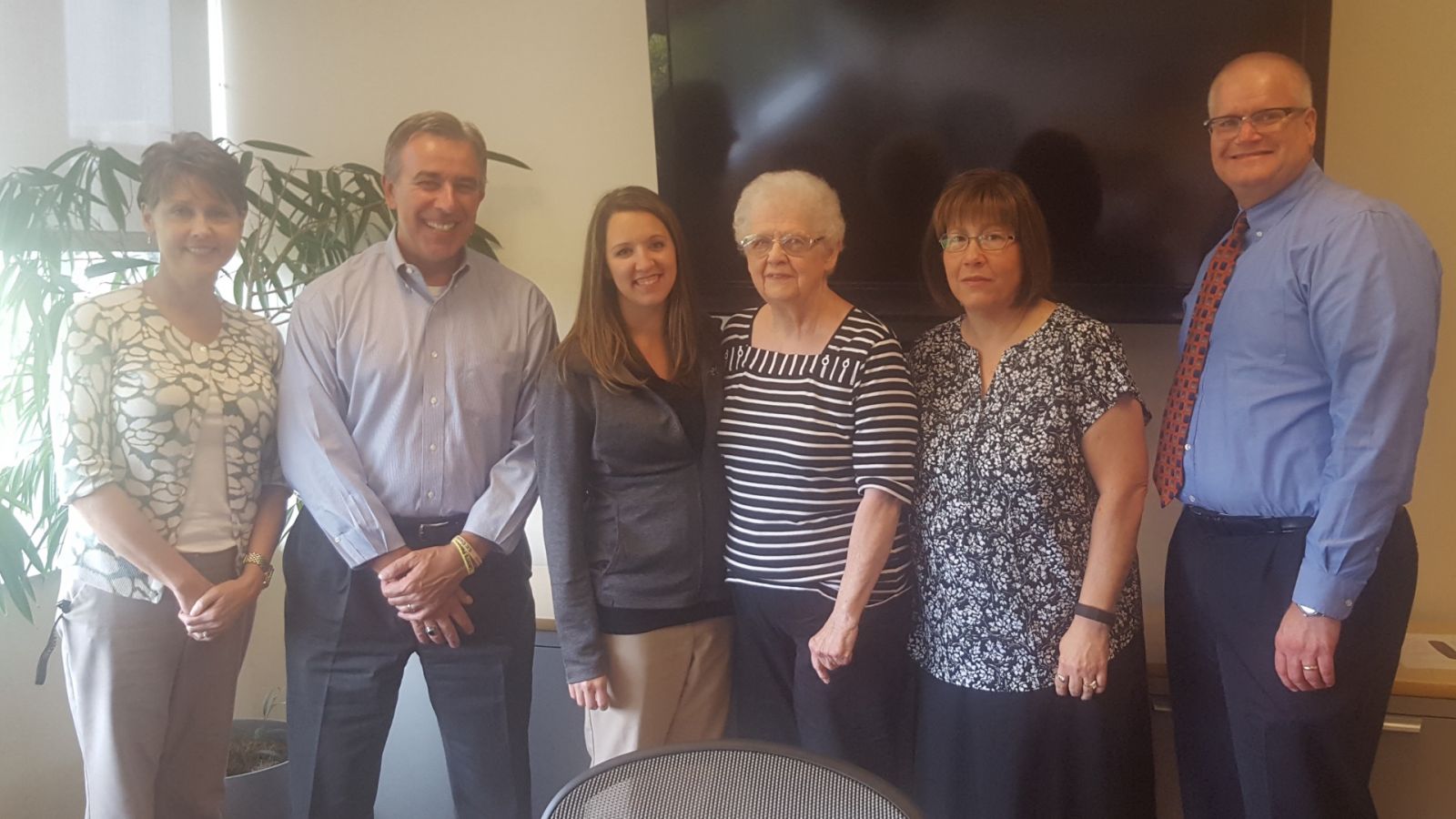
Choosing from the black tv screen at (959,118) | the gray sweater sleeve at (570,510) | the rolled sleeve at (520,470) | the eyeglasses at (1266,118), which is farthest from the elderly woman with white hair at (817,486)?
the eyeglasses at (1266,118)

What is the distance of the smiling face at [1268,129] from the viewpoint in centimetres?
156

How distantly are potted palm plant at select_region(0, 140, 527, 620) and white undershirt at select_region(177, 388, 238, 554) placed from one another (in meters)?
0.54

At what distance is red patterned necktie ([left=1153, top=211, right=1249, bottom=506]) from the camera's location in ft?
5.48

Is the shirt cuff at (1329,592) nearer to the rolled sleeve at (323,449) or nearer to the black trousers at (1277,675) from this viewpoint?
the black trousers at (1277,675)

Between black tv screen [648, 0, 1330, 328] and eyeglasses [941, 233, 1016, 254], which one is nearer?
eyeglasses [941, 233, 1016, 254]

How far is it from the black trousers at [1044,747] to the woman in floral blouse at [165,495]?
131 centimetres

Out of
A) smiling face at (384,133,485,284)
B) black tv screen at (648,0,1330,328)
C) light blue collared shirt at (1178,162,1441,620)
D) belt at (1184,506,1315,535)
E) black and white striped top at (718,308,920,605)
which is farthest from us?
black tv screen at (648,0,1330,328)

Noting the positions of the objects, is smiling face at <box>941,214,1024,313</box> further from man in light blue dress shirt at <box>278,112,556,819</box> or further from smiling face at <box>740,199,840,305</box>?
man in light blue dress shirt at <box>278,112,556,819</box>

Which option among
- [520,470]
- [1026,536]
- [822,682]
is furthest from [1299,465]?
[520,470]

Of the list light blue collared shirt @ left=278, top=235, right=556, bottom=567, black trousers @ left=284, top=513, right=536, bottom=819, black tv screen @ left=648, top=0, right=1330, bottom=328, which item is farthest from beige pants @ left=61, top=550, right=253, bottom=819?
black tv screen @ left=648, top=0, right=1330, bottom=328

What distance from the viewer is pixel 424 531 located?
1.86 meters

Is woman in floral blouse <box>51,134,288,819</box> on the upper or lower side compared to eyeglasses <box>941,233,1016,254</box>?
lower

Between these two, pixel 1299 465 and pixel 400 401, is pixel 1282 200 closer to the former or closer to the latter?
pixel 1299 465

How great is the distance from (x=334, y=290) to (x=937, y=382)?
1.12 m
